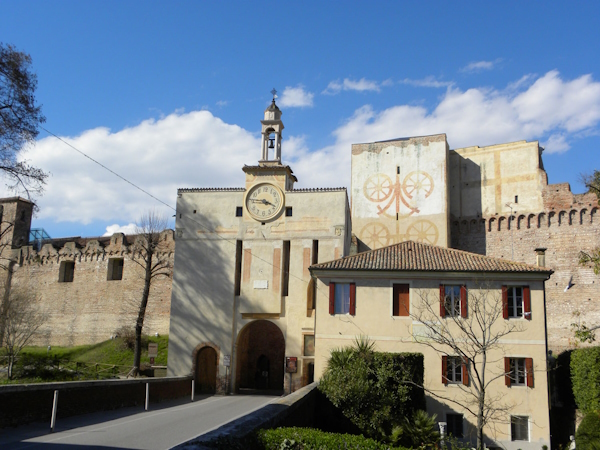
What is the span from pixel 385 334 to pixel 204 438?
669 inches

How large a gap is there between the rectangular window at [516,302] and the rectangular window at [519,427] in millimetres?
3920

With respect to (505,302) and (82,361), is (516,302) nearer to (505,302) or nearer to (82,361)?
(505,302)

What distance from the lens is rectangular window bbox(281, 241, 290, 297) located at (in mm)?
31531

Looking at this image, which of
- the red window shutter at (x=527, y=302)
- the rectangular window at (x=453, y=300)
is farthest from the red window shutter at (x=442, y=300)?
the red window shutter at (x=527, y=302)

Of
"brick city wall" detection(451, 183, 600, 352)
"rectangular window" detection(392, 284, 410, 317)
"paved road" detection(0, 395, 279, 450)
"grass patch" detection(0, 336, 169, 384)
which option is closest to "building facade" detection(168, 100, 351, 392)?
"grass patch" detection(0, 336, 169, 384)

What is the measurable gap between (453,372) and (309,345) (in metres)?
9.17

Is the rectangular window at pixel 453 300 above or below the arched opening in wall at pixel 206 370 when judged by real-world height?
above

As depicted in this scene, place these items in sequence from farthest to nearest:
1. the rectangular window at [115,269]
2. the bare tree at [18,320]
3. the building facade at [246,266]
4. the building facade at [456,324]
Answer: the rectangular window at [115,269]
the building facade at [246,266]
the bare tree at [18,320]
the building facade at [456,324]

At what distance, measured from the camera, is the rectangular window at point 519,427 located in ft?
72.7

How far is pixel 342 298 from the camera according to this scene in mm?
24391

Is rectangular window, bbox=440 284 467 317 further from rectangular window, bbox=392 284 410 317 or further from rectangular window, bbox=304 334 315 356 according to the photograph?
rectangular window, bbox=304 334 315 356

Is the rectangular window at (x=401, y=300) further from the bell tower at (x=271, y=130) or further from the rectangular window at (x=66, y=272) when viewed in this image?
the rectangular window at (x=66, y=272)

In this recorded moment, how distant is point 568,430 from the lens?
2753cm

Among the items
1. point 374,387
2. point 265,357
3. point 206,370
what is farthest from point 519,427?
point 265,357
